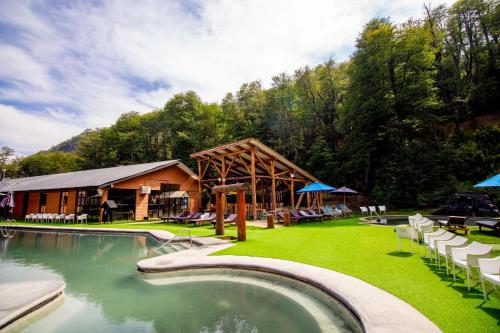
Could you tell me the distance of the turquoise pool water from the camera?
4184mm

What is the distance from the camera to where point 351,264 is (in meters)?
6.45

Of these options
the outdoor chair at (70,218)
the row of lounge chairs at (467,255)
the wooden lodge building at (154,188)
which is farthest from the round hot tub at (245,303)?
the outdoor chair at (70,218)

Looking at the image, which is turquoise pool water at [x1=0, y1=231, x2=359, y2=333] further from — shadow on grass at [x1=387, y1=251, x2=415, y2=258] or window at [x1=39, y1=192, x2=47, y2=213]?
window at [x1=39, y1=192, x2=47, y2=213]

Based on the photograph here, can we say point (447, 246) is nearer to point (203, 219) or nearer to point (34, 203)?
point (203, 219)

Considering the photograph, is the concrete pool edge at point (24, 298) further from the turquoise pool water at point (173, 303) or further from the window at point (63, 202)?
the window at point (63, 202)

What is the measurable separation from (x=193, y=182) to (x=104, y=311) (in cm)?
2163

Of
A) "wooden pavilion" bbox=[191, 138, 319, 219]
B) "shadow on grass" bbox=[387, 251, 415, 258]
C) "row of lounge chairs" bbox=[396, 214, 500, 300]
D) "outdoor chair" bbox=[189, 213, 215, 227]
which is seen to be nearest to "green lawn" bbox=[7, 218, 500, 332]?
"shadow on grass" bbox=[387, 251, 415, 258]

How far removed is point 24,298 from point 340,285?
19.7ft

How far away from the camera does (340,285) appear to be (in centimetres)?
487

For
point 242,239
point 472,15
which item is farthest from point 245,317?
point 472,15

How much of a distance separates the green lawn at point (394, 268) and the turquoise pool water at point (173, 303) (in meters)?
1.30

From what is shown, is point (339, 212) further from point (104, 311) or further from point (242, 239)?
point (104, 311)

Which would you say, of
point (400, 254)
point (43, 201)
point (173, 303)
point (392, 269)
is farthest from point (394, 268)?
point (43, 201)

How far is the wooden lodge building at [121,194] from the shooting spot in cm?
2000
